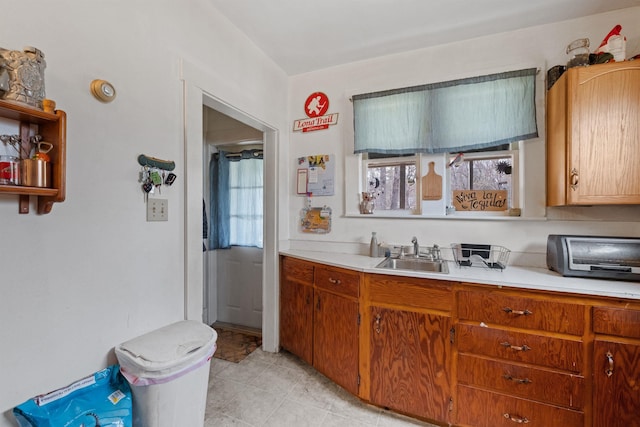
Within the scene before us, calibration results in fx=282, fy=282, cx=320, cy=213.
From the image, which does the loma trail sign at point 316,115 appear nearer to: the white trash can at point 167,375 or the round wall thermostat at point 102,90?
the round wall thermostat at point 102,90

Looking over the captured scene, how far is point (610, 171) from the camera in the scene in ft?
5.22

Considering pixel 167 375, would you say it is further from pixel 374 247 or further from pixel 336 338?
pixel 374 247

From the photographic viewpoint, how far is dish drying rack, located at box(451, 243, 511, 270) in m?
1.91

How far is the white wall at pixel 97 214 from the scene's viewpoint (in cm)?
97

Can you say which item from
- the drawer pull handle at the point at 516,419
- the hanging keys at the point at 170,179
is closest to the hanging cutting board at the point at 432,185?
the drawer pull handle at the point at 516,419

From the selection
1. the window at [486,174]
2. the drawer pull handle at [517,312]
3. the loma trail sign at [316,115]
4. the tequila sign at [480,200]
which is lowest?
the drawer pull handle at [517,312]

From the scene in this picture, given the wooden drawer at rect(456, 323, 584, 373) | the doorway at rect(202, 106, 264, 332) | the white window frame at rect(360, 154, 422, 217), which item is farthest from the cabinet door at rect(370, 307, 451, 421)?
the doorway at rect(202, 106, 264, 332)

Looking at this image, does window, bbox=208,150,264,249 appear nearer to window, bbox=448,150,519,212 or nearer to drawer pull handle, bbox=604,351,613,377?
window, bbox=448,150,519,212

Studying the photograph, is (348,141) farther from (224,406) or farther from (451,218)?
(224,406)

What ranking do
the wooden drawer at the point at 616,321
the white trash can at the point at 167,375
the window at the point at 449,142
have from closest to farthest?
the white trash can at the point at 167,375
the wooden drawer at the point at 616,321
the window at the point at 449,142

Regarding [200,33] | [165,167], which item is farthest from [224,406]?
[200,33]

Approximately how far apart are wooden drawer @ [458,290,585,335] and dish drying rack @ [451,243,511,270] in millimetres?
385

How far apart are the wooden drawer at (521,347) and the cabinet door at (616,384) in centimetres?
8

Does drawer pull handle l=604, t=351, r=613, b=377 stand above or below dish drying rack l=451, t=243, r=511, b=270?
below
